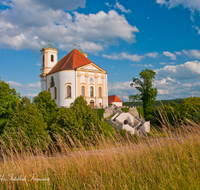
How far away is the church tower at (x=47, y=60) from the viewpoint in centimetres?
4734

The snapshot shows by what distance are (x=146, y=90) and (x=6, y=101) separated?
2967 cm

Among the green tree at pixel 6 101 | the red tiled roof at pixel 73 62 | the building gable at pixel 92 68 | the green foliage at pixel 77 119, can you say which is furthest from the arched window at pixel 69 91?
the green foliage at pixel 77 119

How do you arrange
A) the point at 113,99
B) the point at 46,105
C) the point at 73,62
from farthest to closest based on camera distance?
the point at 113,99
the point at 73,62
the point at 46,105

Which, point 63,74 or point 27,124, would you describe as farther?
point 63,74

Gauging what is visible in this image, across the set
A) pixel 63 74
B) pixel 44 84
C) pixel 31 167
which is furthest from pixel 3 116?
pixel 31 167

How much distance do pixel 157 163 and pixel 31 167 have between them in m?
3.03

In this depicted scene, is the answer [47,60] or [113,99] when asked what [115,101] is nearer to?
[113,99]

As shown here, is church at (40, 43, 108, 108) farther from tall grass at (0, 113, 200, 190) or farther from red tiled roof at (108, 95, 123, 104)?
tall grass at (0, 113, 200, 190)

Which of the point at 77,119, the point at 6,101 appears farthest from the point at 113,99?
the point at 77,119

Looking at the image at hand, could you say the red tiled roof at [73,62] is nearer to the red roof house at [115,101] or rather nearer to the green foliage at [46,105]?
the red roof house at [115,101]

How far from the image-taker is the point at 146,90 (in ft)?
139

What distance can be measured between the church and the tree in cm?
845

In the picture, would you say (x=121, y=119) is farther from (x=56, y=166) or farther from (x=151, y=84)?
(x=56, y=166)

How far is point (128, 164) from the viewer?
3.96 metres
